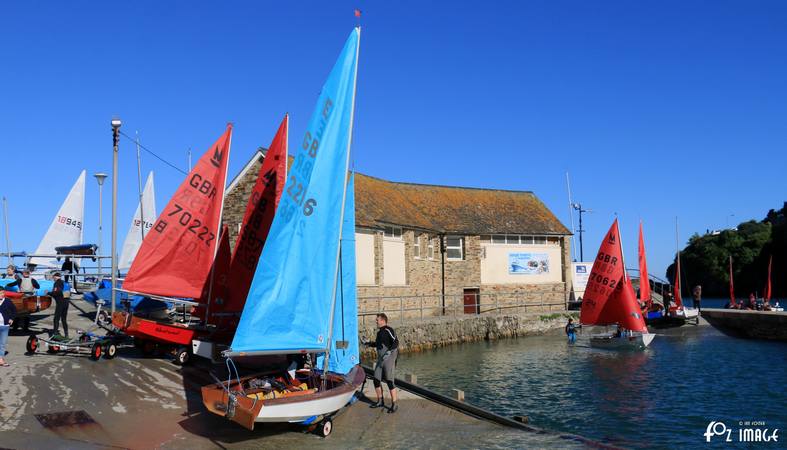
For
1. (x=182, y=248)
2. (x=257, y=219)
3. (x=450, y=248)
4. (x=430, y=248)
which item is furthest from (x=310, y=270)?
(x=450, y=248)

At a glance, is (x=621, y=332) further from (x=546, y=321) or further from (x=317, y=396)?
(x=317, y=396)

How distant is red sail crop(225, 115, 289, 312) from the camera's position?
1366 centimetres

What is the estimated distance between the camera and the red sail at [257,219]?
44.8 ft

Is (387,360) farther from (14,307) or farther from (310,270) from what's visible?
(14,307)

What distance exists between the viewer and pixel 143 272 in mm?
14719

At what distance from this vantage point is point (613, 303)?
92.0ft

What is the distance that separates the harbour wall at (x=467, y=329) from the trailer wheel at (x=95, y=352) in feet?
35.6

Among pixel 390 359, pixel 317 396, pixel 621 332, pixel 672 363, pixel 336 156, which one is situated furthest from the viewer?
pixel 621 332

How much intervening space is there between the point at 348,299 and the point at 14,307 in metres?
8.12

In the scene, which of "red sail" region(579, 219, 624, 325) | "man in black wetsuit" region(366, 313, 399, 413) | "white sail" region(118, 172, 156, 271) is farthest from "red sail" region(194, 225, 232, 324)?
"red sail" region(579, 219, 624, 325)

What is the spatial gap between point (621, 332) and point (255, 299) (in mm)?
21919

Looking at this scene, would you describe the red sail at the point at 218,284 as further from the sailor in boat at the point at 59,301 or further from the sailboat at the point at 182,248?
the sailor in boat at the point at 59,301

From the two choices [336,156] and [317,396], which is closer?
[317,396]

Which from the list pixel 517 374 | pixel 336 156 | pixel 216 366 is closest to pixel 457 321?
pixel 517 374
